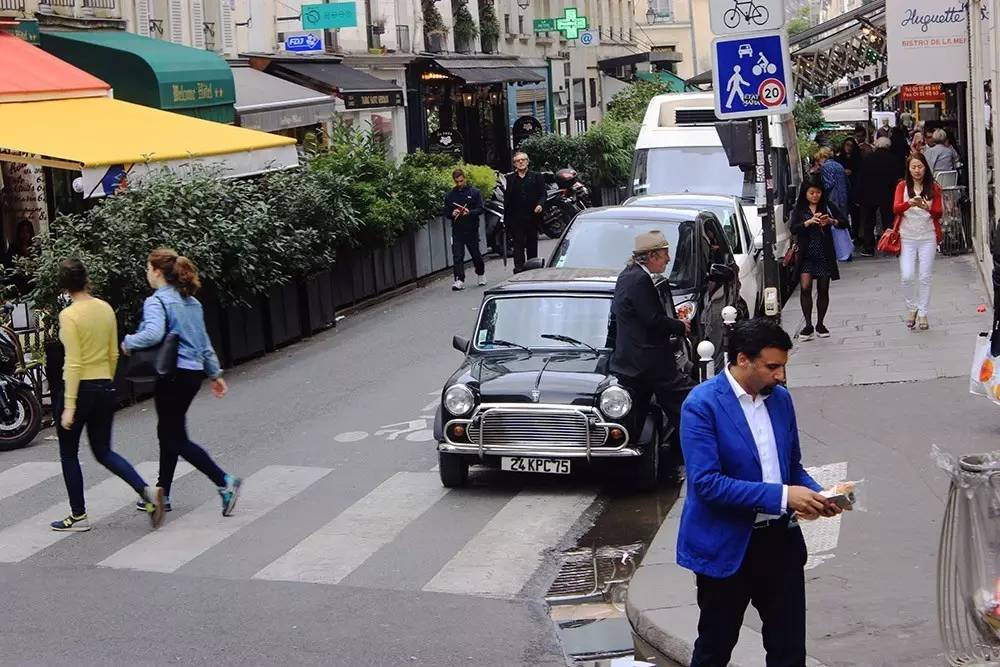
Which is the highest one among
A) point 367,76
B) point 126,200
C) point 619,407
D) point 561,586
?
point 367,76

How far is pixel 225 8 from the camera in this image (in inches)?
1180

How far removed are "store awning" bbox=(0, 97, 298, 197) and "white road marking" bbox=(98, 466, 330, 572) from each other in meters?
6.68

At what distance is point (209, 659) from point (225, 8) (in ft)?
79.4

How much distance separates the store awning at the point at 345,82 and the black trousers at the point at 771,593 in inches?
1085

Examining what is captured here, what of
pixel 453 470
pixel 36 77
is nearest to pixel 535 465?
pixel 453 470

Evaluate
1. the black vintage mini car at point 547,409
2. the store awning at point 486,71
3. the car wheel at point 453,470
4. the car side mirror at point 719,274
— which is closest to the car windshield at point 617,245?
the car side mirror at point 719,274

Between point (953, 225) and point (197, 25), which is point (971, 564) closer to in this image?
point (953, 225)

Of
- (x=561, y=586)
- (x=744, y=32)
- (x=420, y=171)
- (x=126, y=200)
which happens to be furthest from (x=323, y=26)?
(x=561, y=586)

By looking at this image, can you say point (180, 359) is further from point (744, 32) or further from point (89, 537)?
point (744, 32)

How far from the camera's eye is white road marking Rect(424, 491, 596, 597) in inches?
347

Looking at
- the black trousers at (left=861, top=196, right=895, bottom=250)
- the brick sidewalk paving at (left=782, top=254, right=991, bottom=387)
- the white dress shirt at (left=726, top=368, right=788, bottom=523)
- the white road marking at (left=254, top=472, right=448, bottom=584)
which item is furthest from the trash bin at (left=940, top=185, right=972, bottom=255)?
the white dress shirt at (left=726, top=368, right=788, bottom=523)

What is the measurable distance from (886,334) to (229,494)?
27.4ft

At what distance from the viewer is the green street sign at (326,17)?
3109 cm

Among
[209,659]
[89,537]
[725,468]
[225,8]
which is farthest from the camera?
[225,8]
